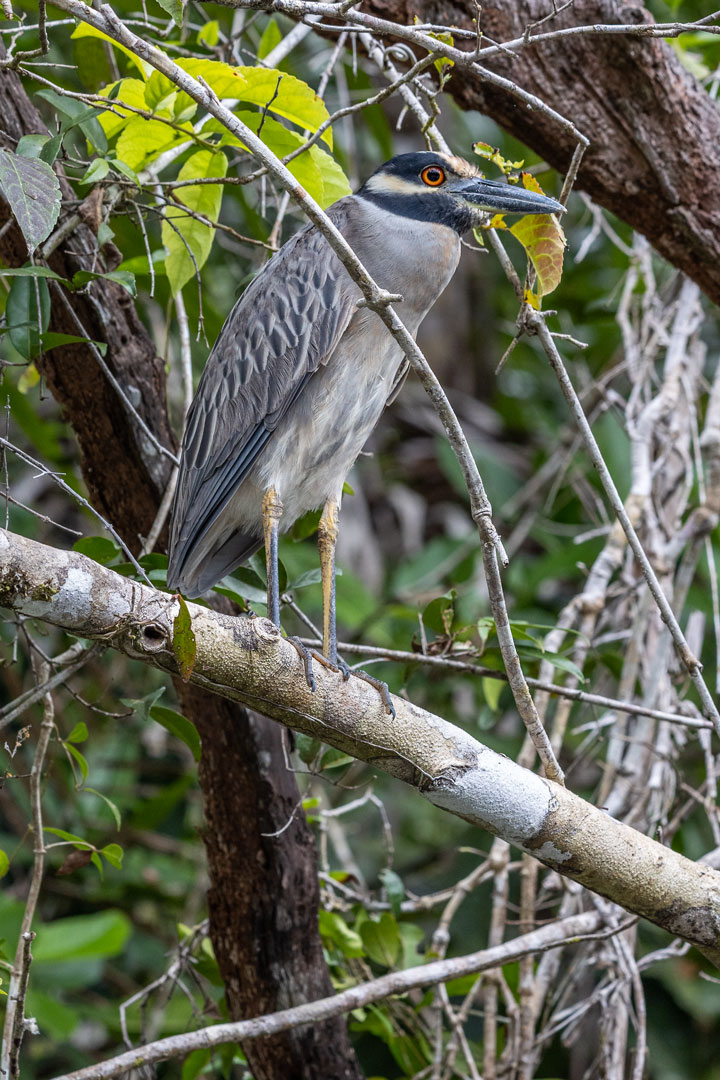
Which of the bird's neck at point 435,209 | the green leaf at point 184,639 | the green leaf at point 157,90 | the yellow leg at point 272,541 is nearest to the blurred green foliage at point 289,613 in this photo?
Result: the green leaf at point 157,90

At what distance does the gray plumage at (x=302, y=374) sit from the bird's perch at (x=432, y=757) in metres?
0.58

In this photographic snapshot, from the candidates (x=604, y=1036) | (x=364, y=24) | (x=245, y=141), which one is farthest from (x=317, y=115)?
(x=604, y=1036)

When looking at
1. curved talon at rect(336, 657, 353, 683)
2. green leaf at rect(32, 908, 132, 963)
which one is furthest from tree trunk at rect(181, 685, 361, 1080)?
green leaf at rect(32, 908, 132, 963)

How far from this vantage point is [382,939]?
2.15 m

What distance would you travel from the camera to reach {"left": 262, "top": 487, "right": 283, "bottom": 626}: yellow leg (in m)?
1.97

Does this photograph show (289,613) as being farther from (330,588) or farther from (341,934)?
(341,934)

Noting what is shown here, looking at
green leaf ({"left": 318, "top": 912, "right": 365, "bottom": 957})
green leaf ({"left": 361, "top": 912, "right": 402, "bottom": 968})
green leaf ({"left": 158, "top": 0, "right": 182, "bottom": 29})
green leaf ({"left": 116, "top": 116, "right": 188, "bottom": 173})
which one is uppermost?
green leaf ({"left": 158, "top": 0, "right": 182, "bottom": 29})

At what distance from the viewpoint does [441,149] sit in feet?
7.50

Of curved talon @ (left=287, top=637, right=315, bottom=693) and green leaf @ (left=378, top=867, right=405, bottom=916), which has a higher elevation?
curved talon @ (left=287, top=637, right=315, bottom=693)

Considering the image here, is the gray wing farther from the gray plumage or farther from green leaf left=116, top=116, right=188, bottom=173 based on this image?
green leaf left=116, top=116, right=188, bottom=173

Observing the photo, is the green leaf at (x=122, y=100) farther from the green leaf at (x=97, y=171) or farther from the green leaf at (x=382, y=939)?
the green leaf at (x=382, y=939)

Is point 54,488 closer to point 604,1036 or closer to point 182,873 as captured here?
point 182,873

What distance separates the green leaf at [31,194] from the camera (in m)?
1.40

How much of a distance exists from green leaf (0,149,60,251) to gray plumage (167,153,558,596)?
75 centimetres
